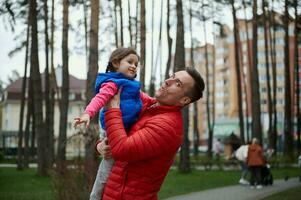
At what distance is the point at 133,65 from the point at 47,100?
27.7 metres

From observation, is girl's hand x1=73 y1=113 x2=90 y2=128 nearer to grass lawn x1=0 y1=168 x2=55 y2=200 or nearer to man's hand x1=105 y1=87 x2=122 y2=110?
man's hand x1=105 y1=87 x2=122 y2=110

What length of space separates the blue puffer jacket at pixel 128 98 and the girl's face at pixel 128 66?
0.14ft

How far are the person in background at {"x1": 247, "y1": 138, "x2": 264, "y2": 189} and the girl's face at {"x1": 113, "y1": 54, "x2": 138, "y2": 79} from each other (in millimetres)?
16224

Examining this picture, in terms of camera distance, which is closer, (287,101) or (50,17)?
(50,17)

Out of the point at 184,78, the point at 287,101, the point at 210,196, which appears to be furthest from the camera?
the point at 287,101

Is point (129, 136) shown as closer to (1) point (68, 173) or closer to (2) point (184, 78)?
(2) point (184, 78)

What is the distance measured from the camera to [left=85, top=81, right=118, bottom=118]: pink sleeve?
260 cm

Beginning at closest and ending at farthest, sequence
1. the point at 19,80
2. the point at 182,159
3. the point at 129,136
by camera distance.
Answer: the point at 129,136 < the point at 182,159 < the point at 19,80

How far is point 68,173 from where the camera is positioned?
10.6 meters

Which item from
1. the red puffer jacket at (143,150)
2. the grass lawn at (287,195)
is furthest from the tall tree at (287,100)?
the red puffer jacket at (143,150)

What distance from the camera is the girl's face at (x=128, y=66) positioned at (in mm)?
2910

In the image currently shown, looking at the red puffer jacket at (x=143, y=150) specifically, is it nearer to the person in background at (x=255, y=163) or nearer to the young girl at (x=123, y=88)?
the young girl at (x=123, y=88)

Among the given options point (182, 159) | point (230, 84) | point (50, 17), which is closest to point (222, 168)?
point (182, 159)

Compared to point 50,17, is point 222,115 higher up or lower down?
lower down
